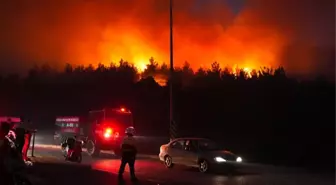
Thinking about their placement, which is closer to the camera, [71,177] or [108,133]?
[71,177]

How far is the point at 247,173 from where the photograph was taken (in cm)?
1733

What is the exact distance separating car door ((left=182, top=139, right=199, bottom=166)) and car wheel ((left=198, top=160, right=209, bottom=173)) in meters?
0.26

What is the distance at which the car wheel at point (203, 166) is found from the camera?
16.7m

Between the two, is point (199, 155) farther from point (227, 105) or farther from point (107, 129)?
point (227, 105)

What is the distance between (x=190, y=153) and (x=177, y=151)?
0.89 m

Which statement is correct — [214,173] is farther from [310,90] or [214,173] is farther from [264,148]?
[310,90]

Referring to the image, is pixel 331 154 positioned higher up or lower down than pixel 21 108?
lower down

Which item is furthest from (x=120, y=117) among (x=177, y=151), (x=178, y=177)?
(x=178, y=177)

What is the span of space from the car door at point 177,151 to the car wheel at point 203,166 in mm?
989

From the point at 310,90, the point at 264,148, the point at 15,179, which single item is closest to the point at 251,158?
the point at 264,148

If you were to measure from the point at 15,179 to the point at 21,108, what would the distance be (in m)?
56.8

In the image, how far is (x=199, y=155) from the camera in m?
17.1

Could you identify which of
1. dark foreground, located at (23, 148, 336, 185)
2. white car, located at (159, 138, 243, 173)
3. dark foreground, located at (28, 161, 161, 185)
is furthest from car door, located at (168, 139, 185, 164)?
dark foreground, located at (28, 161, 161, 185)

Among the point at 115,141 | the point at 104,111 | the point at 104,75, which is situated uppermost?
the point at 104,75
